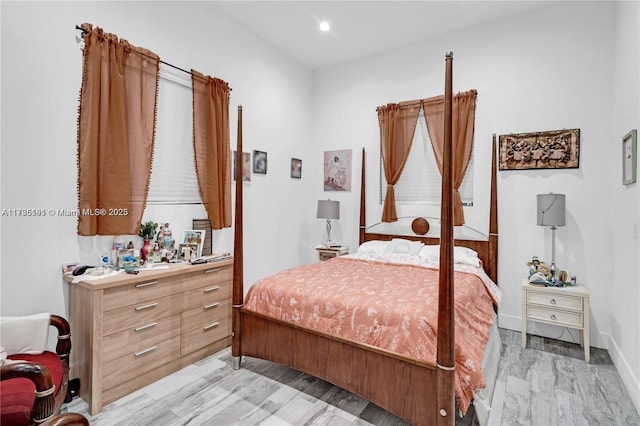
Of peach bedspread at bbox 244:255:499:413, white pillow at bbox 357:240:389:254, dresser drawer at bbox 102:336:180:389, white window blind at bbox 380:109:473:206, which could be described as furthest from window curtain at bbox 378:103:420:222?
dresser drawer at bbox 102:336:180:389

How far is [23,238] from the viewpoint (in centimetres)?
208

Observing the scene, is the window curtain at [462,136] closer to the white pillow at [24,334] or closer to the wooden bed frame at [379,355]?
the wooden bed frame at [379,355]

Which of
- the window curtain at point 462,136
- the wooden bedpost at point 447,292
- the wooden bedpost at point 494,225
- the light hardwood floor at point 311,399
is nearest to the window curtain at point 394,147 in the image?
the window curtain at point 462,136

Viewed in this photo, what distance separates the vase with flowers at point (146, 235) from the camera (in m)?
2.64

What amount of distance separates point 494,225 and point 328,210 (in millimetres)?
1944

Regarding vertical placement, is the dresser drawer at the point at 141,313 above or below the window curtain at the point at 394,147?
below

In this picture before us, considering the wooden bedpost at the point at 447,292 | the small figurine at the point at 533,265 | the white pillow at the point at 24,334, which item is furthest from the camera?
the small figurine at the point at 533,265

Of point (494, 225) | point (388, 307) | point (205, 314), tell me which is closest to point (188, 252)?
point (205, 314)

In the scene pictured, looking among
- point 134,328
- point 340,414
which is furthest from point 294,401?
point 134,328

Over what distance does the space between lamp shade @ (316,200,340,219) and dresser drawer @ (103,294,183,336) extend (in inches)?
84.9

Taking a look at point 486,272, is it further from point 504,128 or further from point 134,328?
point 134,328

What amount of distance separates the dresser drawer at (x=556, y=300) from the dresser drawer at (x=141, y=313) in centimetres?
307

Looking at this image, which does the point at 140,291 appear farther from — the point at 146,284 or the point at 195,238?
the point at 195,238

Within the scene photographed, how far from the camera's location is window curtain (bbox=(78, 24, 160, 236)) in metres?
2.32
